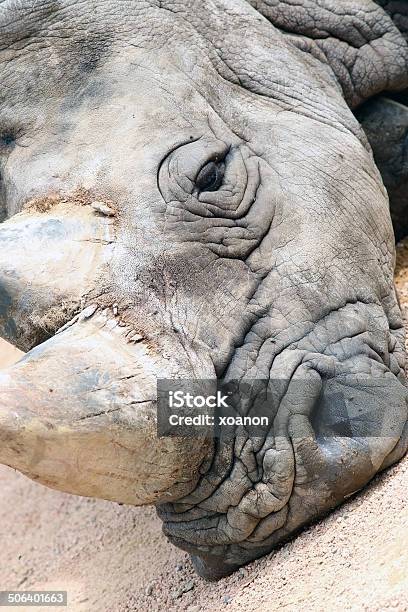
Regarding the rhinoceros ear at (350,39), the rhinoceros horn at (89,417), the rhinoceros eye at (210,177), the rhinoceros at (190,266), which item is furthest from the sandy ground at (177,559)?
the rhinoceros eye at (210,177)

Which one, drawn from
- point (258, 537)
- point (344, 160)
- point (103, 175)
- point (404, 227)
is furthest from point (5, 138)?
point (404, 227)

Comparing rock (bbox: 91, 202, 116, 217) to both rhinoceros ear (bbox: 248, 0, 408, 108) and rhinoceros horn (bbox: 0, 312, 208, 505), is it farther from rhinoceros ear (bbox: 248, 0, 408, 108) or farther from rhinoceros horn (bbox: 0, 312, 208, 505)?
rhinoceros ear (bbox: 248, 0, 408, 108)

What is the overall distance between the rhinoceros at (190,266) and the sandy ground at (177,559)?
0.32 ft

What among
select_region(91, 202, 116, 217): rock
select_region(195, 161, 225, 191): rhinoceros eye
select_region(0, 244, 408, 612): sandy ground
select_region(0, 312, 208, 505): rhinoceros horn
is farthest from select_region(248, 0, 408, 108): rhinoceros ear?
select_region(0, 312, 208, 505): rhinoceros horn

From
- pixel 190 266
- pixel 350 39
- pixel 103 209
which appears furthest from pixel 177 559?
pixel 350 39

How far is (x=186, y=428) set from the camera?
3.52 meters

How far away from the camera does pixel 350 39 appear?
5.10 metres

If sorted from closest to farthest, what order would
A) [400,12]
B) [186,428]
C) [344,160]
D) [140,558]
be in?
[186,428] → [344,160] → [140,558] → [400,12]

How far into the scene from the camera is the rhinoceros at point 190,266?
3416 millimetres

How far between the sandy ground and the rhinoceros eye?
1.23 m

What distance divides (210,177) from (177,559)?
160 cm

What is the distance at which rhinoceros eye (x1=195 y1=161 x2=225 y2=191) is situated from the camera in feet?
13.3

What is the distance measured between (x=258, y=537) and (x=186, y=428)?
566mm

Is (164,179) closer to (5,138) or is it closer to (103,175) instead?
(103,175)
